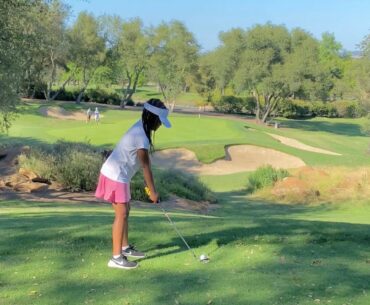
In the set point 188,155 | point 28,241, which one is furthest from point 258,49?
point 28,241

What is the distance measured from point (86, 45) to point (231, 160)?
34361mm

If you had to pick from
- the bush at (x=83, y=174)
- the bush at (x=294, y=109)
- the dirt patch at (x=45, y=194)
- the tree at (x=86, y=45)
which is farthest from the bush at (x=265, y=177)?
the bush at (x=294, y=109)

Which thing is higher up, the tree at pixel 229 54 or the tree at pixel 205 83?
the tree at pixel 229 54

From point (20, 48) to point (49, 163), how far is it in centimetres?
364

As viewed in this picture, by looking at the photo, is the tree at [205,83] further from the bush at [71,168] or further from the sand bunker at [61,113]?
the bush at [71,168]

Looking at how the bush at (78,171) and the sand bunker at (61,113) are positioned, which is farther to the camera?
the sand bunker at (61,113)

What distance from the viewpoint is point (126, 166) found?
5.60 metres

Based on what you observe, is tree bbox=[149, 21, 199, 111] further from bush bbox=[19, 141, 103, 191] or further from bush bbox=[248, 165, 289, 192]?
bush bbox=[19, 141, 103, 191]

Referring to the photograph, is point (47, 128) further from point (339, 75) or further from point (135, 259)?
point (339, 75)

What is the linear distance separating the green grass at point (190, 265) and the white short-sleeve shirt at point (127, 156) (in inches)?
36.6

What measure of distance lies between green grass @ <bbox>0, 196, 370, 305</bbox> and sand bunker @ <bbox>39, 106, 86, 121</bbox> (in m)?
42.5

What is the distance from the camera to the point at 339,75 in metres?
112

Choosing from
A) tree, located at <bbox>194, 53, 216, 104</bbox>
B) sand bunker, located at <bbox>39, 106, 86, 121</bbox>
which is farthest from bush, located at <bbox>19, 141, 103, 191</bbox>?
tree, located at <bbox>194, 53, 216, 104</bbox>

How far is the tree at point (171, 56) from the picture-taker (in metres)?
65.4
